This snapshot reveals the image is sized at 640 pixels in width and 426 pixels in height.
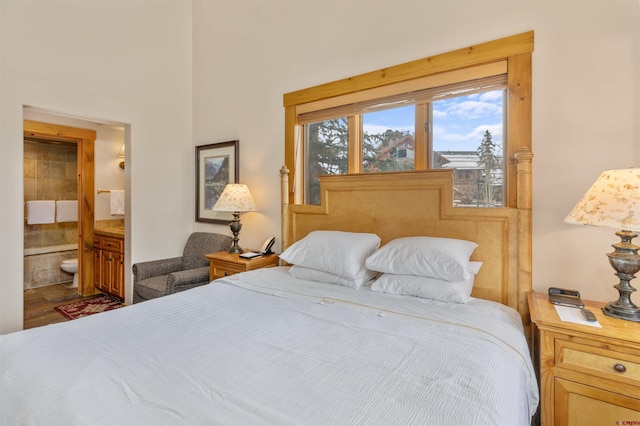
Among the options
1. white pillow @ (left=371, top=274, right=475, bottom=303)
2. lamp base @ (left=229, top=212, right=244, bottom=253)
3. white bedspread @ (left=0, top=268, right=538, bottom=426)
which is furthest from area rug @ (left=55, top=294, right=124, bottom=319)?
white pillow @ (left=371, top=274, right=475, bottom=303)

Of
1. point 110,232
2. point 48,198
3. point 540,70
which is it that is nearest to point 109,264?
point 110,232

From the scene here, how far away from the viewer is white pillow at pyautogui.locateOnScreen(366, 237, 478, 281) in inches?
66.6

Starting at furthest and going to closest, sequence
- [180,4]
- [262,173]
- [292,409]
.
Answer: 1. [180,4]
2. [262,173]
3. [292,409]

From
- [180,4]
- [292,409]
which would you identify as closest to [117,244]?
[180,4]

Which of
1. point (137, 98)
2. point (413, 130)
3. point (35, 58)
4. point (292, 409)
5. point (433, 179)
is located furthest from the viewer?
point (137, 98)

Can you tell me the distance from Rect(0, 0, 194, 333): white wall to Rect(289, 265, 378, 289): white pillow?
2229 millimetres

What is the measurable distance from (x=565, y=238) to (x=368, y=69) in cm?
179

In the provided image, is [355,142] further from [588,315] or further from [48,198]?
[48,198]

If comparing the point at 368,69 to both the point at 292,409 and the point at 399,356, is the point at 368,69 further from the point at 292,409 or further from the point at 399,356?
the point at 292,409

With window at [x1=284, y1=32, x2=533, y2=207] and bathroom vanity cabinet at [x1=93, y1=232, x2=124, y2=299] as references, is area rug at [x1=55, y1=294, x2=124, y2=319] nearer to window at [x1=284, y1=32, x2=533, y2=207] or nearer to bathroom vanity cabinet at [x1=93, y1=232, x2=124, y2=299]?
bathroom vanity cabinet at [x1=93, y1=232, x2=124, y2=299]

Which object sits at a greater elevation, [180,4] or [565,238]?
[180,4]

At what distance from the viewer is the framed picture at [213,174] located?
3459mm

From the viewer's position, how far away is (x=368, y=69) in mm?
2510

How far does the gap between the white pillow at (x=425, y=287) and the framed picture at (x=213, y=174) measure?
216cm
